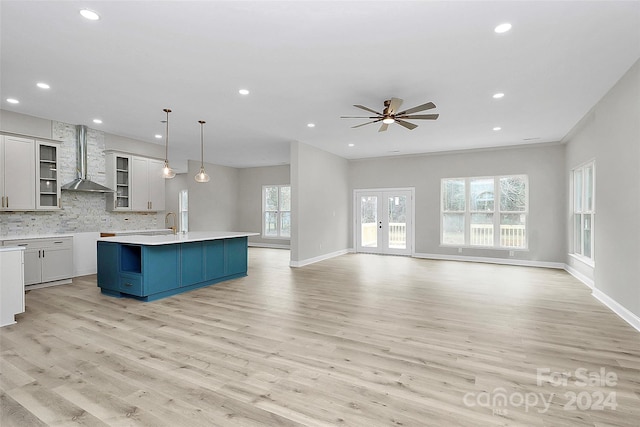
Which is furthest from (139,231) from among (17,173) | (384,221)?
(384,221)

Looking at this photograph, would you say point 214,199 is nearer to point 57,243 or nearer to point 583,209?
point 57,243

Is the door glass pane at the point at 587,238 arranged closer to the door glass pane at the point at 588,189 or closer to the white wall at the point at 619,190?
the door glass pane at the point at 588,189

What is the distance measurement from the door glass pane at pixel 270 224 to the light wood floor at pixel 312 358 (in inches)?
248

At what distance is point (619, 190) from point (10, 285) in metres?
7.49

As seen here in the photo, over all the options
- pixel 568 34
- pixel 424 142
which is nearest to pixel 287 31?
pixel 568 34

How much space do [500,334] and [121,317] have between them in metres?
4.41

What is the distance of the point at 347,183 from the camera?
10062 mm

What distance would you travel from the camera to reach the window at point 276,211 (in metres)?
11.2

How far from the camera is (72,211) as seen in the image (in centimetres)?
621

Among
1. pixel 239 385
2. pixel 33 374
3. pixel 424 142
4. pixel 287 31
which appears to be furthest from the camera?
pixel 424 142

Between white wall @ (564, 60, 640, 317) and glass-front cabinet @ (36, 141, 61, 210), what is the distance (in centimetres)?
864

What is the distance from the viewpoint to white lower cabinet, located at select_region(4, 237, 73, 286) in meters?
5.19

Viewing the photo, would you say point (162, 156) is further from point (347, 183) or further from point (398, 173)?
point (398, 173)

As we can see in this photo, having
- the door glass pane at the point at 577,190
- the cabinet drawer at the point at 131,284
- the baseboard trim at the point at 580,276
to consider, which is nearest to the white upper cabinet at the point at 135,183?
the cabinet drawer at the point at 131,284
